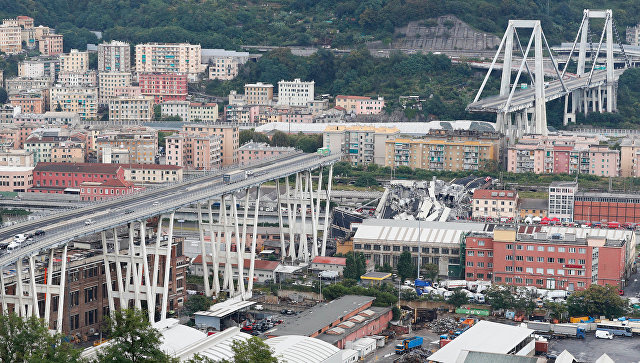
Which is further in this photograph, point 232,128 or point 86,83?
point 86,83

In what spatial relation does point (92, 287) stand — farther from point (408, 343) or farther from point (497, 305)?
point (497, 305)

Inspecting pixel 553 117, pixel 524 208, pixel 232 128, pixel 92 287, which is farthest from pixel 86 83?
pixel 92 287

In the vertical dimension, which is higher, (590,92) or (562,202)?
(590,92)

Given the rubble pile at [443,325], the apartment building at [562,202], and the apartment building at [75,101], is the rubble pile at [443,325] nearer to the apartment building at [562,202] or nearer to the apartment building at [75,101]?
the apartment building at [562,202]

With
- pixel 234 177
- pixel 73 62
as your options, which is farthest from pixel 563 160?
pixel 73 62

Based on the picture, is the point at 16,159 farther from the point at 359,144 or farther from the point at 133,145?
the point at 359,144

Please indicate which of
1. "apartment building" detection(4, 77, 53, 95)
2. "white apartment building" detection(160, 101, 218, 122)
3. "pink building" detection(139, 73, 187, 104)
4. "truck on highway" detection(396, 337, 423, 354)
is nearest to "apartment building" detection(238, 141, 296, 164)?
"white apartment building" detection(160, 101, 218, 122)

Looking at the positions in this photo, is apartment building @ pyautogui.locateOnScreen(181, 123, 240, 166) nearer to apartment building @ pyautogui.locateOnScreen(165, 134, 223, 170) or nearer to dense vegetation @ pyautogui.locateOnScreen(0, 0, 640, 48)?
apartment building @ pyautogui.locateOnScreen(165, 134, 223, 170)

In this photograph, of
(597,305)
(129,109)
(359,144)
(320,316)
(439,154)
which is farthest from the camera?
(129,109)
